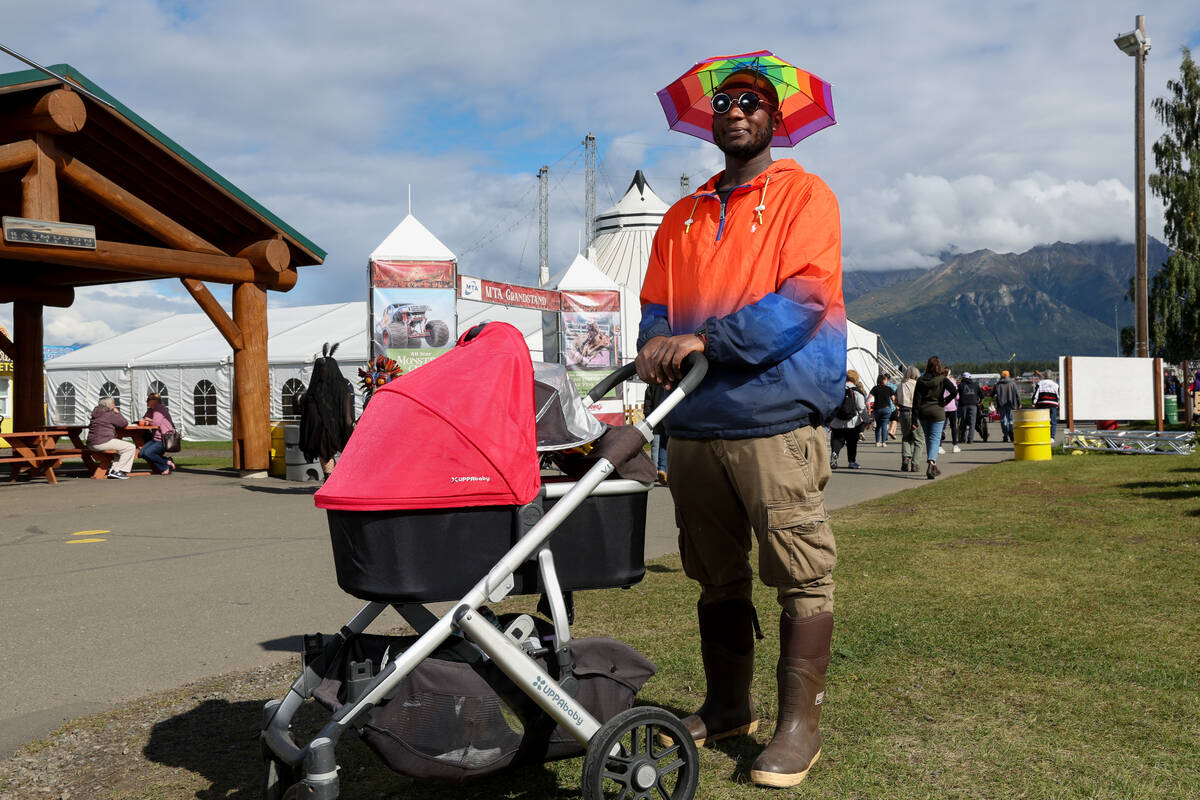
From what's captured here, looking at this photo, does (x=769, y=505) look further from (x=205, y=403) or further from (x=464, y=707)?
(x=205, y=403)

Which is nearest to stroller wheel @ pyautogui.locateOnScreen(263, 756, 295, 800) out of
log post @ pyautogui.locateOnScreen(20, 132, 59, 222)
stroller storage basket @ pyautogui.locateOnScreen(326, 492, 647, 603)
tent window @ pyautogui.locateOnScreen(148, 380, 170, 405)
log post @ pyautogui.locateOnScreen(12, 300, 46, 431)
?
stroller storage basket @ pyautogui.locateOnScreen(326, 492, 647, 603)

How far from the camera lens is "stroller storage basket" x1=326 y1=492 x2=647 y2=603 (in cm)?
255

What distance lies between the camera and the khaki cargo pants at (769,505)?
303cm

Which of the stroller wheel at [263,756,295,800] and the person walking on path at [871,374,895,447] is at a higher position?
the person walking on path at [871,374,895,447]

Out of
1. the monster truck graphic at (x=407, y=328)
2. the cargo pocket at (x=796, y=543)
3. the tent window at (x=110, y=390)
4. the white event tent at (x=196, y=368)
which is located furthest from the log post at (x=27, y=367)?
the cargo pocket at (x=796, y=543)

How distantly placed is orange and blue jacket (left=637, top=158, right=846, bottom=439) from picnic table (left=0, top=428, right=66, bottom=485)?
14294 millimetres

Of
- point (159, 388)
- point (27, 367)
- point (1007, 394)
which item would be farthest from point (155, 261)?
point (159, 388)

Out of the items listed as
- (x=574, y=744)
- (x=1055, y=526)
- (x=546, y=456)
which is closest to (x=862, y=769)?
(x=574, y=744)

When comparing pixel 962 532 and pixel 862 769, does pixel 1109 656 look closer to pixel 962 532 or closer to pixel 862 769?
pixel 862 769

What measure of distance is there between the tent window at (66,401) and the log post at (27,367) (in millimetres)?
15485

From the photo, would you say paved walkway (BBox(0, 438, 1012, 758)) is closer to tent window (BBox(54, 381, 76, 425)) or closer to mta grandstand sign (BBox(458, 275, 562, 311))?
mta grandstand sign (BBox(458, 275, 562, 311))

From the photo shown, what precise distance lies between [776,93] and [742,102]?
18 centimetres

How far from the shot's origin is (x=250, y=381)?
1673 cm

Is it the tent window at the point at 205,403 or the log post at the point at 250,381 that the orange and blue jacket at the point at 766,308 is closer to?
the log post at the point at 250,381
